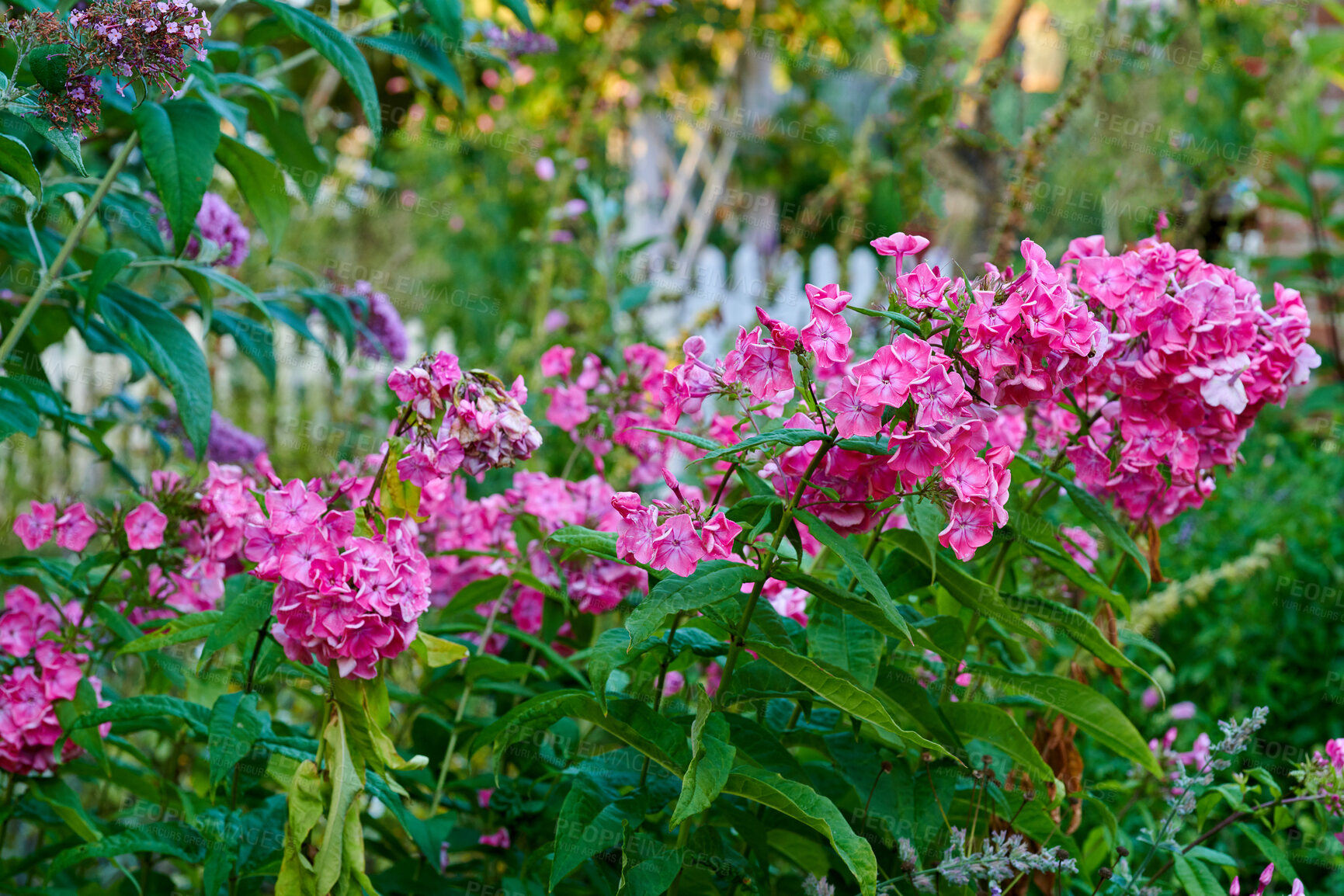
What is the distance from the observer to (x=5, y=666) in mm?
1485

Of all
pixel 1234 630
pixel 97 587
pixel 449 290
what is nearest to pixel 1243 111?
pixel 1234 630

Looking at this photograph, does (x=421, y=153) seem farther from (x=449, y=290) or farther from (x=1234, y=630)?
(x=1234, y=630)

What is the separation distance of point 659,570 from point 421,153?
475cm

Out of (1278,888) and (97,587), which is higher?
(1278,888)

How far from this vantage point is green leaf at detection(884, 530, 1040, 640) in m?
1.13

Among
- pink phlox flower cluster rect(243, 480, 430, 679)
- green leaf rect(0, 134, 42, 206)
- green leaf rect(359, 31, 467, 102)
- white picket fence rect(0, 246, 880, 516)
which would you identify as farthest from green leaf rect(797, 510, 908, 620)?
white picket fence rect(0, 246, 880, 516)

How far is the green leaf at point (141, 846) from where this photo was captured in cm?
124

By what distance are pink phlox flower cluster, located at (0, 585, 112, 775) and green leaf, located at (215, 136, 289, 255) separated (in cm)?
60

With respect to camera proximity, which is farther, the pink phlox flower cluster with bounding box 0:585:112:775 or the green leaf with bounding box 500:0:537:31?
the green leaf with bounding box 500:0:537:31

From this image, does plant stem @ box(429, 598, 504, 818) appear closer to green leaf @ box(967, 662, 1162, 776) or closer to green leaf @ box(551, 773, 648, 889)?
green leaf @ box(551, 773, 648, 889)
